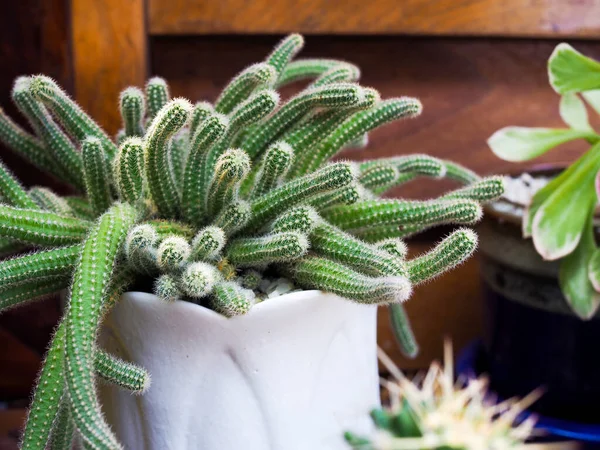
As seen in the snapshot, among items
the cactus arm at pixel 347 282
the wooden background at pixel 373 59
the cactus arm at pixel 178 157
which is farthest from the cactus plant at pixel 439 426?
the wooden background at pixel 373 59

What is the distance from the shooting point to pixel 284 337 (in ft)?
1.56

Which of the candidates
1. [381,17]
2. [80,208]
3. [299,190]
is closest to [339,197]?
[299,190]

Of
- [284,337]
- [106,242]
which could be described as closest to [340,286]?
[284,337]

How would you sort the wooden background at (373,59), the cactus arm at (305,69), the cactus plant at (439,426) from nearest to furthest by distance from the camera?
the cactus plant at (439,426)
the cactus arm at (305,69)
the wooden background at (373,59)

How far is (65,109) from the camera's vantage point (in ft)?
1.80

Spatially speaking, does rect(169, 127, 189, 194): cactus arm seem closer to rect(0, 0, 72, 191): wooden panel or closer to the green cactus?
the green cactus

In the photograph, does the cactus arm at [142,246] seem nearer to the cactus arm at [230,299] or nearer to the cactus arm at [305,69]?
the cactus arm at [230,299]

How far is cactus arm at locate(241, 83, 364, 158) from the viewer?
0.50 m

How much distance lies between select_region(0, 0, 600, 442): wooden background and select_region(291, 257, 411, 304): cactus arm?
391 millimetres

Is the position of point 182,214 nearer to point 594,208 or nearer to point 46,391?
point 46,391

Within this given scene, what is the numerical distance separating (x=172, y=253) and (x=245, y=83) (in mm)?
193

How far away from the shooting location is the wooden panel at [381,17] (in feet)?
2.51

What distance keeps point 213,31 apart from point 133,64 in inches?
4.1

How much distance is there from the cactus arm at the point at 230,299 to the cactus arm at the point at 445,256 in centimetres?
13
